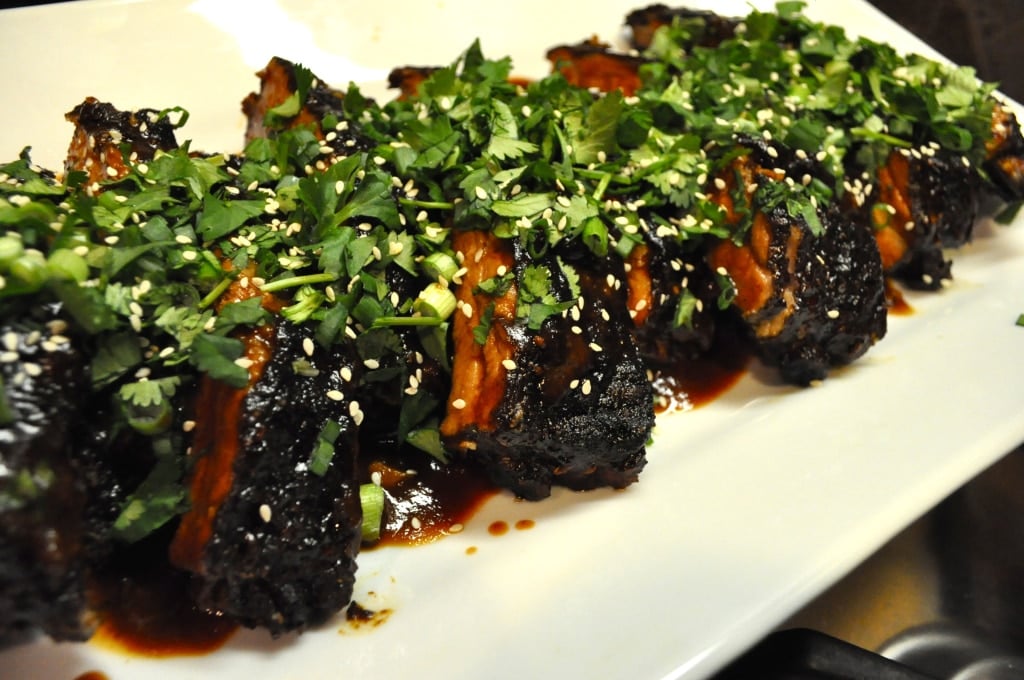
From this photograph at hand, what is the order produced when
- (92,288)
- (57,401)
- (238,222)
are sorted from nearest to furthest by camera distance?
(57,401) < (92,288) < (238,222)

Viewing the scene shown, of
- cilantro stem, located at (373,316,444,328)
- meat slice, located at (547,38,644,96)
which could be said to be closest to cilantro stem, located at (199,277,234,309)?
cilantro stem, located at (373,316,444,328)

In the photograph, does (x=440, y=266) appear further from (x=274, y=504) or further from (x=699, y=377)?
(x=699, y=377)

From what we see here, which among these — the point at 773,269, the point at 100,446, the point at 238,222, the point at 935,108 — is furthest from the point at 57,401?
the point at 935,108

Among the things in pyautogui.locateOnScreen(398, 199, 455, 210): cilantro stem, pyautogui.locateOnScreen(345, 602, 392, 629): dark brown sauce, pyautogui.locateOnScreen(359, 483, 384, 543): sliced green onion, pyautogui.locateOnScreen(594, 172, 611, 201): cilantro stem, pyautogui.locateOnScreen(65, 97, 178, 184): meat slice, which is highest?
pyautogui.locateOnScreen(65, 97, 178, 184): meat slice

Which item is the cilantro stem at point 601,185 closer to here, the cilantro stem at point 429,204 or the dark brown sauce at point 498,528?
the cilantro stem at point 429,204

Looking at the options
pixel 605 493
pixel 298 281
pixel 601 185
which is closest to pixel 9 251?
pixel 298 281

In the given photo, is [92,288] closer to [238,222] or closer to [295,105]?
[238,222]

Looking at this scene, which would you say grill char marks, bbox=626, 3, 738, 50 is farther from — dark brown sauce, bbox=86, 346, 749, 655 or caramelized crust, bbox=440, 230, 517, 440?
caramelized crust, bbox=440, 230, 517, 440
